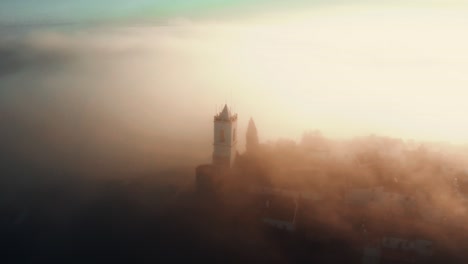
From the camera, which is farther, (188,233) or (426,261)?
(188,233)

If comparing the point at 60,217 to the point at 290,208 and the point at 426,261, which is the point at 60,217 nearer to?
the point at 290,208

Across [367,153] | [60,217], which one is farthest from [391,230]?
[60,217]

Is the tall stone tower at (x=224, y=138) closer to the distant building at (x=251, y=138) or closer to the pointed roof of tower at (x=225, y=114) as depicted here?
the pointed roof of tower at (x=225, y=114)

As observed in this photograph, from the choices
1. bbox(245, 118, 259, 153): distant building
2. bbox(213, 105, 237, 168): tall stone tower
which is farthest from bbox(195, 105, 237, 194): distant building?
bbox(245, 118, 259, 153): distant building

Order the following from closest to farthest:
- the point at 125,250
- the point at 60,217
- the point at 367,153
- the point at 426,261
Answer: the point at 426,261 → the point at 125,250 → the point at 60,217 → the point at 367,153

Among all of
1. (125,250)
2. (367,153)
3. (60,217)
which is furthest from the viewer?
(367,153)

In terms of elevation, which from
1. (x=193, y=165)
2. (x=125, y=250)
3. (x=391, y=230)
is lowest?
(x=125, y=250)

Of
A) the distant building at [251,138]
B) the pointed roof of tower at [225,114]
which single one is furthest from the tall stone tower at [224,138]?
the distant building at [251,138]

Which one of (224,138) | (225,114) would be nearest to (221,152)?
(224,138)
